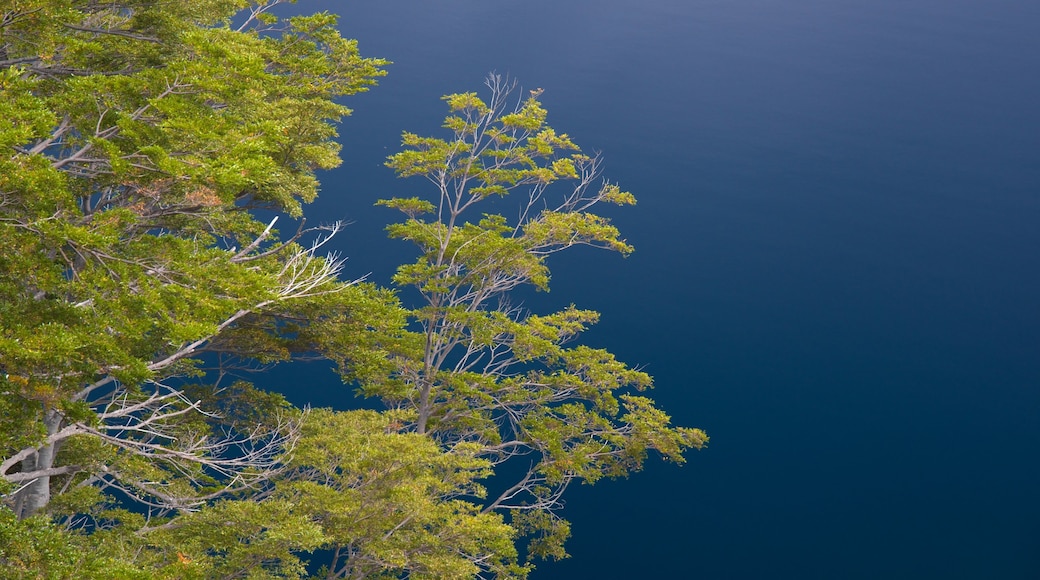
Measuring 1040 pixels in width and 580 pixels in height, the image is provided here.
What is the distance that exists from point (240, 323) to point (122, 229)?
2251 mm

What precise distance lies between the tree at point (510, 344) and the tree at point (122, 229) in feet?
5.83

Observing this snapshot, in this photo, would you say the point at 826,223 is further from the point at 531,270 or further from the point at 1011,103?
the point at 531,270

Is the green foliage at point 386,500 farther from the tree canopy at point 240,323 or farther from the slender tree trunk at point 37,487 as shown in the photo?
the slender tree trunk at point 37,487

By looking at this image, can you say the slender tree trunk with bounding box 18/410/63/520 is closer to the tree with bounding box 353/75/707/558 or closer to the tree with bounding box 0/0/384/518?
the tree with bounding box 0/0/384/518

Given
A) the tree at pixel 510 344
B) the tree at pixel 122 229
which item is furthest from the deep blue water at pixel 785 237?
the tree at pixel 122 229

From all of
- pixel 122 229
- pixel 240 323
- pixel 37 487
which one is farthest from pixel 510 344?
pixel 122 229

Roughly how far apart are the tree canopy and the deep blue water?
13.4ft

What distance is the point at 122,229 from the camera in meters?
5.82

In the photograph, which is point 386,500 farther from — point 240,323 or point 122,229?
point 122,229

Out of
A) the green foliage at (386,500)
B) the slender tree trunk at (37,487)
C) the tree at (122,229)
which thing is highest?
the tree at (122,229)

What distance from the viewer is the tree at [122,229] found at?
5117mm

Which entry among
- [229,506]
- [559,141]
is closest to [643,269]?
[559,141]

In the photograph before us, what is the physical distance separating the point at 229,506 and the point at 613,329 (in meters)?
8.44

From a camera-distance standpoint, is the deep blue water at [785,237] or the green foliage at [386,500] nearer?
the green foliage at [386,500]
